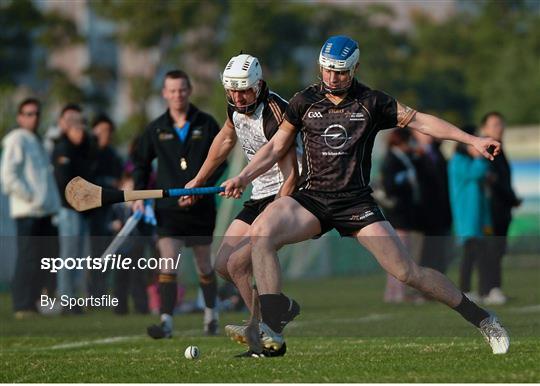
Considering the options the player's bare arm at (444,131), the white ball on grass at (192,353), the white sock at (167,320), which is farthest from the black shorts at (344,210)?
the white sock at (167,320)

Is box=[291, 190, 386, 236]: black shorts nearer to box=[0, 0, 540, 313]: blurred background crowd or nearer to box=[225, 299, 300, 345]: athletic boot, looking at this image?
box=[225, 299, 300, 345]: athletic boot

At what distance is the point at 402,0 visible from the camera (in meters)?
96.1

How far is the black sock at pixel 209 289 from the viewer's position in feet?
44.9

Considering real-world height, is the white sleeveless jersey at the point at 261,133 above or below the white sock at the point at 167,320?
above

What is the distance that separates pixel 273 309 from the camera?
10.6 metres

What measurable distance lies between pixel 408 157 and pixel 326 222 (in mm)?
8671

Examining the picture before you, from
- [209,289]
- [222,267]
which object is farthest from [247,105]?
[209,289]

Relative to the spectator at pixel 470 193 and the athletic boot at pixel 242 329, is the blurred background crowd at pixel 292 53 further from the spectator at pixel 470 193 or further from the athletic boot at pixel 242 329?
the athletic boot at pixel 242 329

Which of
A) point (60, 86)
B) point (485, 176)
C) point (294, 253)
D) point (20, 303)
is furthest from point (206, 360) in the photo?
point (60, 86)

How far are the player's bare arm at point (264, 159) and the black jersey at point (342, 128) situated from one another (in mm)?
184

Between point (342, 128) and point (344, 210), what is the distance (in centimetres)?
58

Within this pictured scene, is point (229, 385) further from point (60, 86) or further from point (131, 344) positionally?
point (60, 86)

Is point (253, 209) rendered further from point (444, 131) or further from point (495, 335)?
point (495, 335)

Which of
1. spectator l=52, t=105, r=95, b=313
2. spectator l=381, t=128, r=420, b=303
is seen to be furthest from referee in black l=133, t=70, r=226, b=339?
spectator l=381, t=128, r=420, b=303
